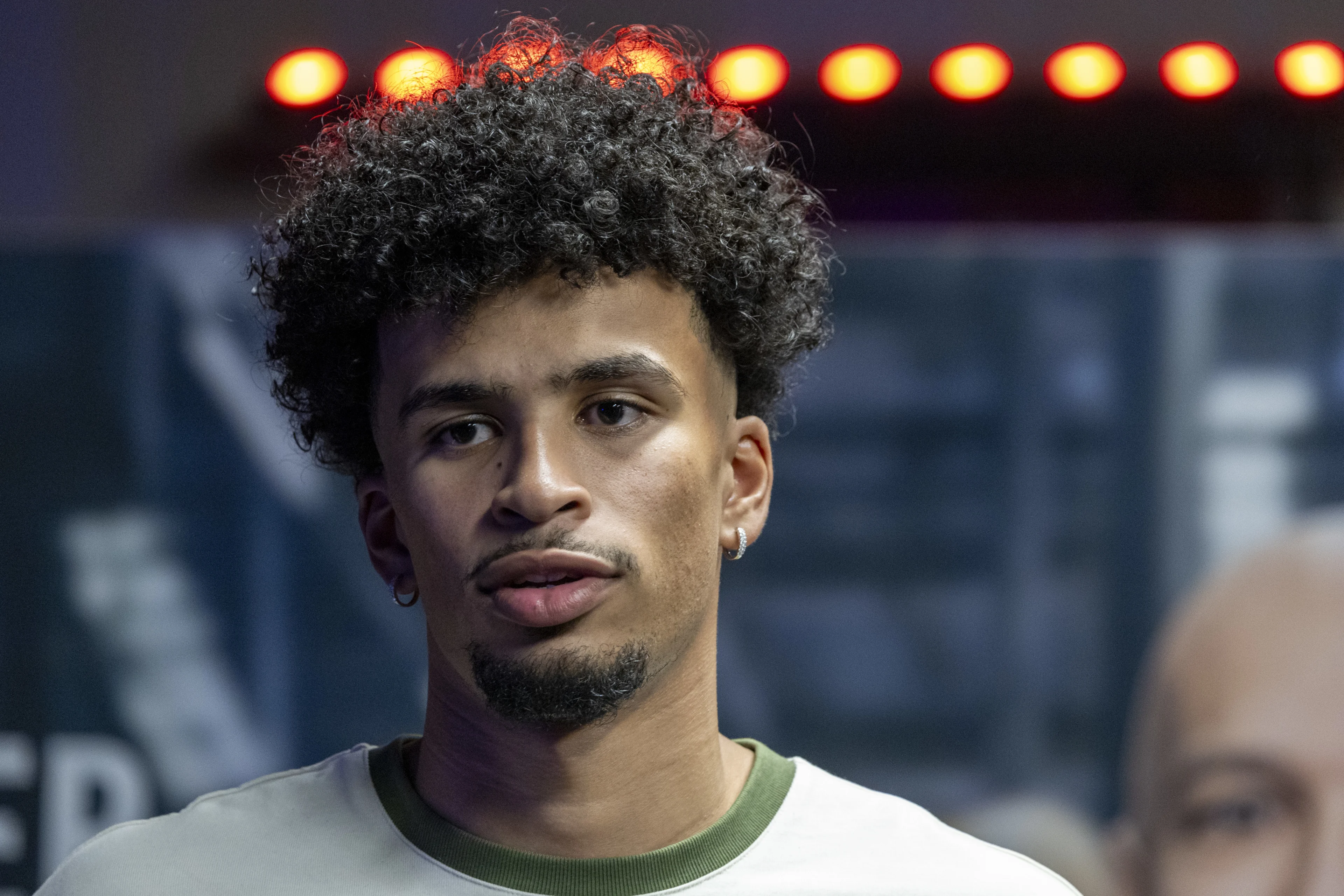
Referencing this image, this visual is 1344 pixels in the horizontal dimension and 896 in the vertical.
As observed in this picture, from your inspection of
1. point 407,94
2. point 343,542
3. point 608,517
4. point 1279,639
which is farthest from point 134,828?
point 1279,639

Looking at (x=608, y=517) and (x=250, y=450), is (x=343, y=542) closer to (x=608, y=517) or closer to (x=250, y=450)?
(x=250, y=450)

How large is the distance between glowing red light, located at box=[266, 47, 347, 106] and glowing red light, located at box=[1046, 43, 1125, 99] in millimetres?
1419

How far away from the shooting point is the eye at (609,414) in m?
1.50

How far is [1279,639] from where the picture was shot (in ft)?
9.09

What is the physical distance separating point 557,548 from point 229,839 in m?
0.58

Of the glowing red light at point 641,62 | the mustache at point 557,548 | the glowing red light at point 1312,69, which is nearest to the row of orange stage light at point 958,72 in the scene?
the glowing red light at point 1312,69

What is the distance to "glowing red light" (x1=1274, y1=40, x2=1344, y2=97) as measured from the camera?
8.63 feet

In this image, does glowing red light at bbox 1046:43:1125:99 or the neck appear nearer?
the neck

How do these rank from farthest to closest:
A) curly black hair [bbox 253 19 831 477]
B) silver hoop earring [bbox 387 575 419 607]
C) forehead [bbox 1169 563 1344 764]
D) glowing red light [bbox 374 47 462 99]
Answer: forehead [bbox 1169 563 1344 764], glowing red light [bbox 374 47 462 99], silver hoop earring [bbox 387 575 419 607], curly black hair [bbox 253 19 831 477]

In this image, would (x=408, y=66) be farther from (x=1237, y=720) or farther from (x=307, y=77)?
(x=1237, y=720)

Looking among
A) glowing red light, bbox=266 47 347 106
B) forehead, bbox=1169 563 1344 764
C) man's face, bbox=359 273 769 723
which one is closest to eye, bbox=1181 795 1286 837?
forehead, bbox=1169 563 1344 764

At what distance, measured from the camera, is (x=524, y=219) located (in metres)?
1.54

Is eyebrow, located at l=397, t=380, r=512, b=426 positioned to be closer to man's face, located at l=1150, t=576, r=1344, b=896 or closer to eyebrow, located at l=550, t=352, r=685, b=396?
eyebrow, located at l=550, t=352, r=685, b=396

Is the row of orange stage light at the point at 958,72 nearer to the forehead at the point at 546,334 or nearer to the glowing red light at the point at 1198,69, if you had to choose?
the glowing red light at the point at 1198,69
